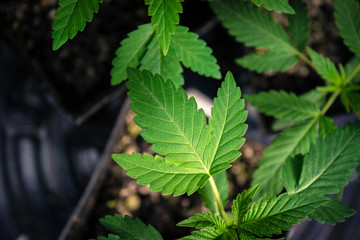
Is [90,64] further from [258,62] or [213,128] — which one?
[213,128]

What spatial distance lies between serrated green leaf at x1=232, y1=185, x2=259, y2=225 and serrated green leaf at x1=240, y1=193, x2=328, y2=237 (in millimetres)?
11

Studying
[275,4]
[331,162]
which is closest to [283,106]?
[331,162]

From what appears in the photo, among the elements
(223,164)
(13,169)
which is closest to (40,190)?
(13,169)

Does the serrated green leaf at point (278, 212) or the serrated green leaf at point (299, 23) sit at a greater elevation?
the serrated green leaf at point (299, 23)

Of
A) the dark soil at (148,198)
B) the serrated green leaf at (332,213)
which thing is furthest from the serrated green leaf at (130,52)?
the dark soil at (148,198)

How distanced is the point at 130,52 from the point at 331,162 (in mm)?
443

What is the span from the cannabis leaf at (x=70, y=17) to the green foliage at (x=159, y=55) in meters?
0.13

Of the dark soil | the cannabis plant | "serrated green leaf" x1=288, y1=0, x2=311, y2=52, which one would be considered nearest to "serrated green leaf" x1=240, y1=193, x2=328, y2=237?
the cannabis plant

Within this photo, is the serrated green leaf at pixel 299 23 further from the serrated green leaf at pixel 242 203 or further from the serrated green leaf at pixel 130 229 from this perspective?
the serrated green leaf at pixel 130 229

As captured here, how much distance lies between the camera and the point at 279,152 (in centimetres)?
81

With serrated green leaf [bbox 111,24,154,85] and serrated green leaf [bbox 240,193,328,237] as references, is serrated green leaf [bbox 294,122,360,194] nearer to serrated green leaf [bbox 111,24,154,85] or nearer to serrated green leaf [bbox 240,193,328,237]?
serrated green leaf [bbox 240,193,328,237]

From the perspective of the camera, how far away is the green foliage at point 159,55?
0.67 metres

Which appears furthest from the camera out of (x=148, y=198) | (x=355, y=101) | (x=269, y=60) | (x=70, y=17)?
(x=148, y=198)

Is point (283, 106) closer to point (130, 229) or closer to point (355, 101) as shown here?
point (355, 101)
